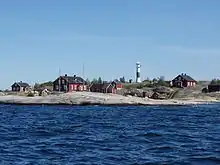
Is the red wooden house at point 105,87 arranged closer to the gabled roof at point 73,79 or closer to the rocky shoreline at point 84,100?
the gabled roof at point 73,79

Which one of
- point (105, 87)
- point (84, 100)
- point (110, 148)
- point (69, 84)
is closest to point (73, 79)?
point (69, 84)

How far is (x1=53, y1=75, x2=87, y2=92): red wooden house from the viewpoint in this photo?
184 m

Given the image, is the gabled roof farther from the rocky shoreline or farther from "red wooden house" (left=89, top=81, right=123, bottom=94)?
the rocky shoreline

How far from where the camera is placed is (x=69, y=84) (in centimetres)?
18388

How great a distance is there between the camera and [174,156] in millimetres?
27031

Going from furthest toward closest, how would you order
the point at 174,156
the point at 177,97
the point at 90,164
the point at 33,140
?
the point at 177,97 < the point at 33,140 < the point at 174,156 < the point at 90,164

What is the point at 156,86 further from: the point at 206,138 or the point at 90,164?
the point at 90,164

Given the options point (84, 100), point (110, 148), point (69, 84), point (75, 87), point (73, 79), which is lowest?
point (110, 148)

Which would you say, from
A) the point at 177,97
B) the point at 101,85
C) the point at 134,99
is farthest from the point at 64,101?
the point at 101,85

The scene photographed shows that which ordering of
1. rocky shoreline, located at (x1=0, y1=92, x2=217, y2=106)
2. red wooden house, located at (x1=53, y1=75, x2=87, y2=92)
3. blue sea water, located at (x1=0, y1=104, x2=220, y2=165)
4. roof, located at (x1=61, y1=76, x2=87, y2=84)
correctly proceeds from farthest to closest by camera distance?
roof, located at (x1=61, y1=76, x2=87, y2=84) < red wooden house, located at (x1=53, y1=75, x2=87, y2=92) < rocky shoreline, located at (x1=0, y1=92, x2=217, y2=106) < blue sea water, located at (x1=0, y1=104, x2=220, y2=165)

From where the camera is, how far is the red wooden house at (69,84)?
184125mm

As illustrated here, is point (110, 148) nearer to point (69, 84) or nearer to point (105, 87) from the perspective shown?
point (69, 84)

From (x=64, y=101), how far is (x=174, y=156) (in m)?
101

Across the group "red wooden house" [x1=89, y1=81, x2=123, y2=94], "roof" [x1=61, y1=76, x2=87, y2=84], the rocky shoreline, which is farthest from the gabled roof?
the rocky shoreline
